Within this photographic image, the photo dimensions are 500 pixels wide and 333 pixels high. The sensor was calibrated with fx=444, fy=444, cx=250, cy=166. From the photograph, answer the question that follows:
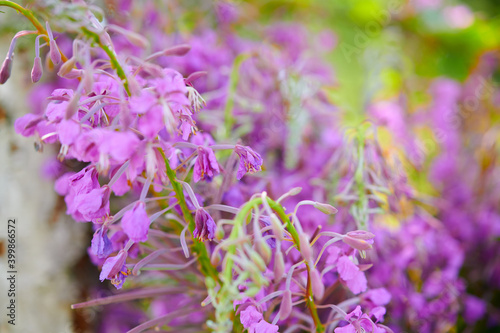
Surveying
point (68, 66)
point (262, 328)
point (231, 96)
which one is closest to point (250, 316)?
point (262, 328)

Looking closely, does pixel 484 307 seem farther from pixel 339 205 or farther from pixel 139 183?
pixel 139 183

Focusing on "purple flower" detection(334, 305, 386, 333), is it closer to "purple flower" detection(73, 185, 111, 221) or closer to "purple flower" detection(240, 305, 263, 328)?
"purple flower" detection(240, 305, 263, 328)

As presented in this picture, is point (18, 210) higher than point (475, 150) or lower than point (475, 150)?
lower

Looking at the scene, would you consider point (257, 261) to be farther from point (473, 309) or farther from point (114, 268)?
point (473, 309)

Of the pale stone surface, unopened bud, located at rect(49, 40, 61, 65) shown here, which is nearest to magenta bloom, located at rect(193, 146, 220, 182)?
unopened bud, located at rect(49, 40, 61, 65)

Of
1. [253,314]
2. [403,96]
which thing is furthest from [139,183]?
[403,96]

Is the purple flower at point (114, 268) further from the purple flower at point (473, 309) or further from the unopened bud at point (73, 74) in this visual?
the purple flower at point (473, 309)

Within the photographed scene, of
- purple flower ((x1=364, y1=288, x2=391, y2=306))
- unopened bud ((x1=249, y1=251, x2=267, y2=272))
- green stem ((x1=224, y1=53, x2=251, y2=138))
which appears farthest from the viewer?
green stem ((x1=224, y1=53, x2=251, y2=138))
